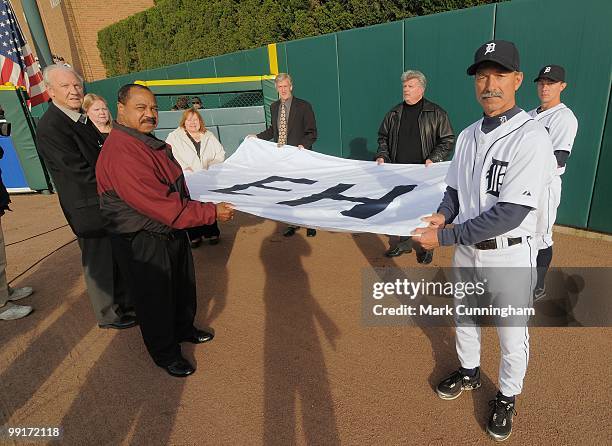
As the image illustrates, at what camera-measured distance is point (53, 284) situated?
4.47 meters

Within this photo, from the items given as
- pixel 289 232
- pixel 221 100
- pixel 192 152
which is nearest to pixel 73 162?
pixel 192 152

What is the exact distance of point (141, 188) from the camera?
2287mm

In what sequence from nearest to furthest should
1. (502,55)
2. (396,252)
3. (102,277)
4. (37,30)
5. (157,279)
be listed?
(502,55)
(157,279)
(102,277)
(396,252)
(37,30)

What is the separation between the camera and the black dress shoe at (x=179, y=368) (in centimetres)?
283

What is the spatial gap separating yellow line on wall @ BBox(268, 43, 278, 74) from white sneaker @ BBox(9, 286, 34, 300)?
23.2 ft

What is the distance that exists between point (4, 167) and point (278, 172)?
8426 mm

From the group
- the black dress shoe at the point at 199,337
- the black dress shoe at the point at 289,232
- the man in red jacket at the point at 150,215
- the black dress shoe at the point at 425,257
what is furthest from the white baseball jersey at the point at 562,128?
the black dress shoe at the point at 289,232

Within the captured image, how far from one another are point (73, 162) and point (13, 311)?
6.37 ft

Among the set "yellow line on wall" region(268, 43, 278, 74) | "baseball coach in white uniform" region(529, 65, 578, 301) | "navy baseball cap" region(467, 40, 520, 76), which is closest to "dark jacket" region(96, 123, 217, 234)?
"navy baseball cap" region(467, 40, 520, 76)

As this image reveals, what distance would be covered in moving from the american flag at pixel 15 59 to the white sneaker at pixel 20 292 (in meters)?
5.42

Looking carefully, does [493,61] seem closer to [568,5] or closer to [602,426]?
[602,426]

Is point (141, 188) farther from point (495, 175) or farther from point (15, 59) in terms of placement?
point (15, 59)

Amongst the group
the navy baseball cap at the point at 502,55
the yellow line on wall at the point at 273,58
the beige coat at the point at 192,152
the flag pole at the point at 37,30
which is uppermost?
the flag pole at the point at 37,30

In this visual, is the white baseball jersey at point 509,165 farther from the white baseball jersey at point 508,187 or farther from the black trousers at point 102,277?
the black trousers at point 102,277
